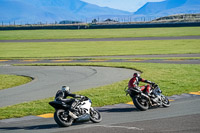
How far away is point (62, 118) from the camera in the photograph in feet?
52.0

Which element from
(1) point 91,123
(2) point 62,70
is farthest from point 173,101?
(2) point 62,70

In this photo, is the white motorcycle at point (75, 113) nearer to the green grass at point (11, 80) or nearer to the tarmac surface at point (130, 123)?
the tarmac surface at point (130, 123)

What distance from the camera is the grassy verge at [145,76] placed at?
65.4ft

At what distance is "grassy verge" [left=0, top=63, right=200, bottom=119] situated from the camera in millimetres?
19933

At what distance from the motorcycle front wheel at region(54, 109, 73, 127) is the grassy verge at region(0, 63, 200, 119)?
359cm

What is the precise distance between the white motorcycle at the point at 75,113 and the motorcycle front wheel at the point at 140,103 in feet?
7.97

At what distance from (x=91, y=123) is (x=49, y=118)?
2.24 m

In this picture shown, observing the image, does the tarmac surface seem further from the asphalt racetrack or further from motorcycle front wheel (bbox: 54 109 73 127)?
motorcycle front wheel (bbox: 54 109 73 127)

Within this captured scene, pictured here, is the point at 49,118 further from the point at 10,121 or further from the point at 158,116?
the point at 158,116

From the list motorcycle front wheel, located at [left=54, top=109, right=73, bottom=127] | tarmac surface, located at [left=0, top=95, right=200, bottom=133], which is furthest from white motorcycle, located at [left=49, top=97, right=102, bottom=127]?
tarmac surface, located at [left=0, top=95, right=200, bottom=133]

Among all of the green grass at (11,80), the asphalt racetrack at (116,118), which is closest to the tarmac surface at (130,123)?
the asphalt racetrack at (116,118)

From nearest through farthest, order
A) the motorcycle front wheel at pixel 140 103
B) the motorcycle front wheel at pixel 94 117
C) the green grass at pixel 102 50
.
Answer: the motorcycle front wheel at pixel 94 117
the motorcycle front wheel at pixel 140 103
the green grass at pixel 102 50

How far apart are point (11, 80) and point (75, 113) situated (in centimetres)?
1758

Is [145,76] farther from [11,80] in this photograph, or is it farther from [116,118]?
[116,118]
